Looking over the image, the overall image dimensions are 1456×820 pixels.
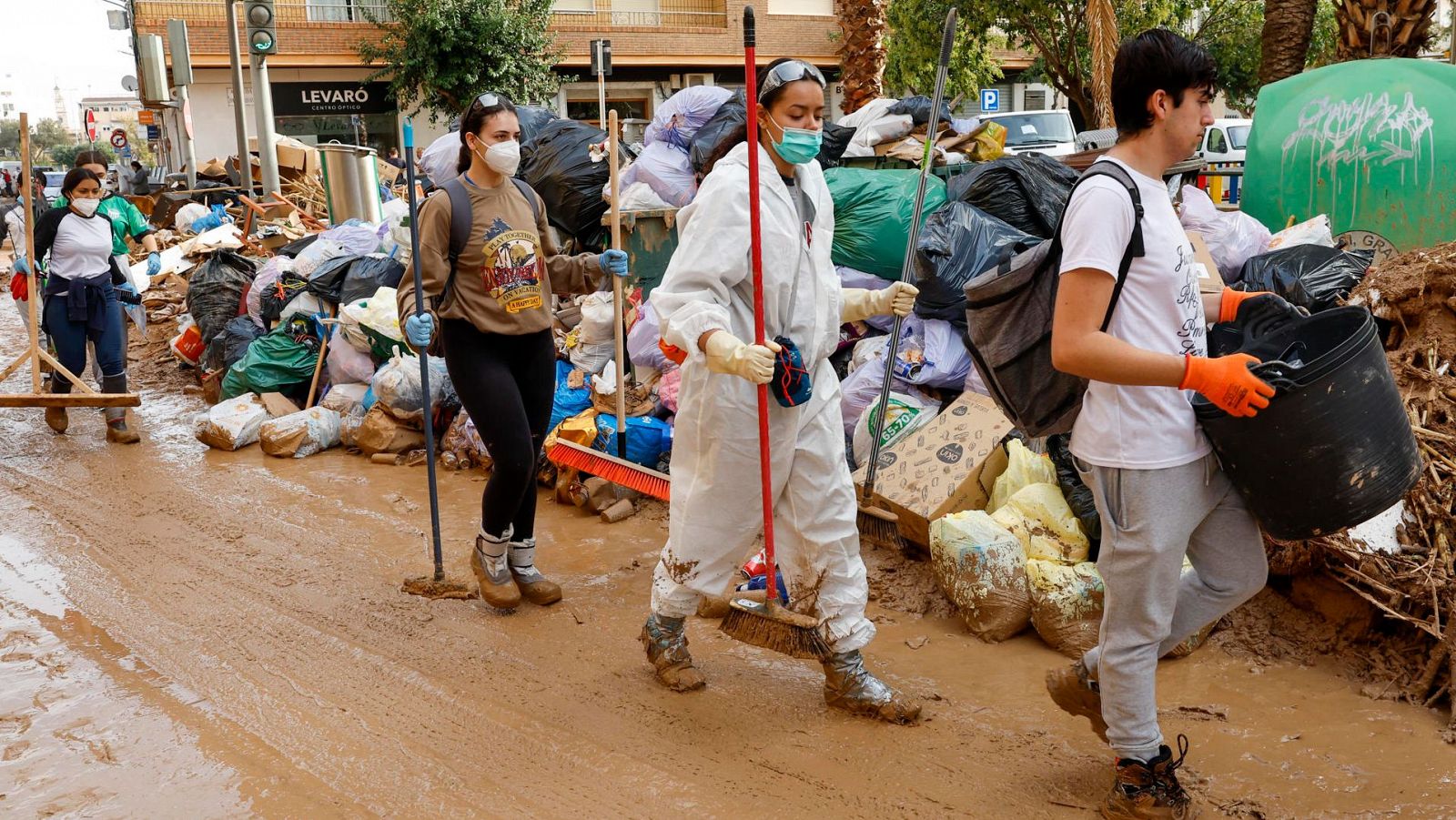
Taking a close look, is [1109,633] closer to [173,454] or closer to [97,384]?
[173,454]

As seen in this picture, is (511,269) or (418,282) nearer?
(418,282)

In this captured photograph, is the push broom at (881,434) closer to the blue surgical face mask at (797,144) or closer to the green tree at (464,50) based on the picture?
the blue surgical face mask at (797,144)

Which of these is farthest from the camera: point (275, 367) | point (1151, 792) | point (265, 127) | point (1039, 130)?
point (1039, 130)

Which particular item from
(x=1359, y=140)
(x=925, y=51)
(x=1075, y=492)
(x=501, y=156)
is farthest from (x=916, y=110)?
(x=925, y=51)

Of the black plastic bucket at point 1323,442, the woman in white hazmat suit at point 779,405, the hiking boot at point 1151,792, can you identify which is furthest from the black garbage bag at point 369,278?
the black plastic bucket at point 1323,442

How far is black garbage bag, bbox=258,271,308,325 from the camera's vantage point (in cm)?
773

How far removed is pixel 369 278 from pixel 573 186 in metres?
1.61

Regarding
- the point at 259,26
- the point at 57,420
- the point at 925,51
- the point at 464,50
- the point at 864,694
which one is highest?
the point at 464,50

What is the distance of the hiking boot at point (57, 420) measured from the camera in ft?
24.4

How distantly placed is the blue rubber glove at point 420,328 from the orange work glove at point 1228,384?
8.15ft

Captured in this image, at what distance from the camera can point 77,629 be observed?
4074 millimetres

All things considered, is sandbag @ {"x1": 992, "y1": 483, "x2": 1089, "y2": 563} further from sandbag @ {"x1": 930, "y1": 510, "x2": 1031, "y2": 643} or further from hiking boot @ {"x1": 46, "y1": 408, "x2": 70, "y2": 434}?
hiking boot @ {"x1": 46, "y1": 408, "x2": 70, "y2": 434}

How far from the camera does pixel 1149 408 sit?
7.72ft

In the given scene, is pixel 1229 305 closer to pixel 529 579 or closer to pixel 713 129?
pixel 529 579
